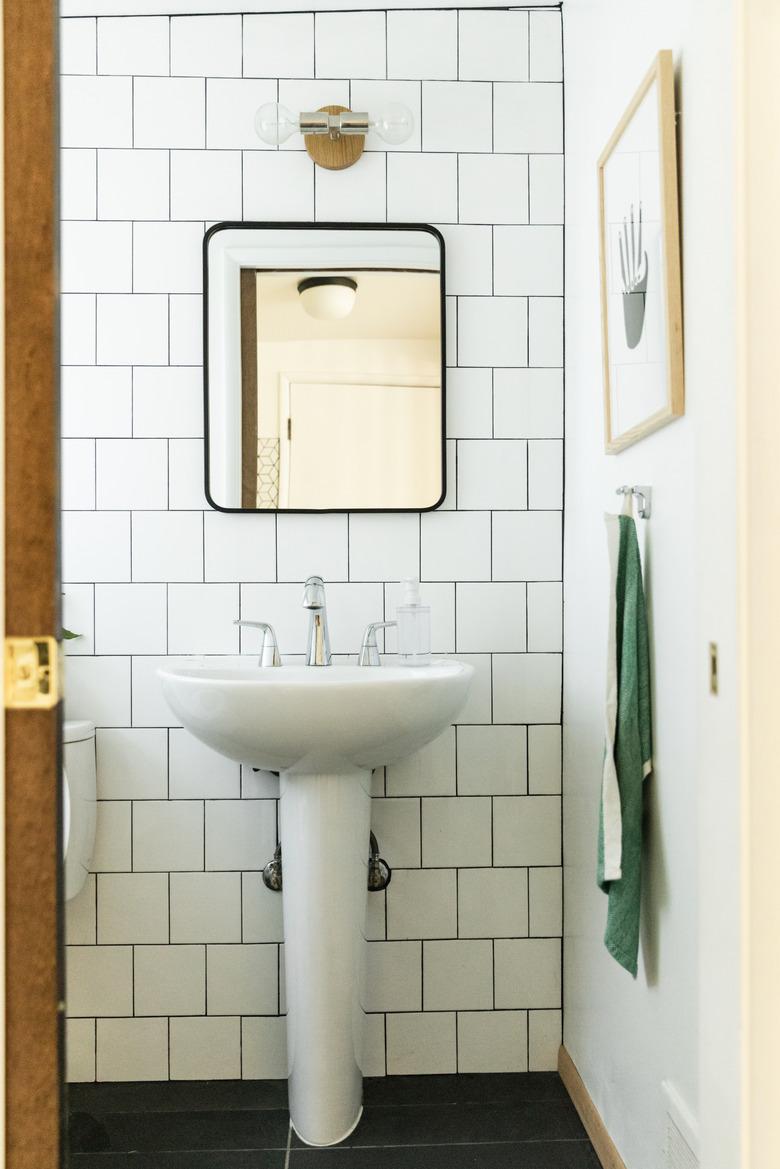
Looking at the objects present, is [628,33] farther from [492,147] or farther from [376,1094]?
[376,1094]

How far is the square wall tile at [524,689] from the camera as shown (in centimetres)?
196

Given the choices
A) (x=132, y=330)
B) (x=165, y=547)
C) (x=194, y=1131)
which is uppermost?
(x=132, y=330)

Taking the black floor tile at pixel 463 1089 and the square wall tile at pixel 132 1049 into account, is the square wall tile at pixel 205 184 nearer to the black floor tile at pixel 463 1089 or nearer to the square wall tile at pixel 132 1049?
the square wall tile at pixel 132 1049

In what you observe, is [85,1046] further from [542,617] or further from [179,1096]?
[542,617]

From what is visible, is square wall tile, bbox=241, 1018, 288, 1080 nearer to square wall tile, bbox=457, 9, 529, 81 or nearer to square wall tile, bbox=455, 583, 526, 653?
square wall tile, bbox=455, 583, 526, 653

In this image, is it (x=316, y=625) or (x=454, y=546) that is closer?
(x=316, y=625)

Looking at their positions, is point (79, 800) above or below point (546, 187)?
below

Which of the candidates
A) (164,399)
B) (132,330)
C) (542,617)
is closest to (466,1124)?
(542,617)

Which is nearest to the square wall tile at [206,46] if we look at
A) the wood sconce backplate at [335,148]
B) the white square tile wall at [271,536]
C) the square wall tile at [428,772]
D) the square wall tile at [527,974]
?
the white square tile wall at [271,536]

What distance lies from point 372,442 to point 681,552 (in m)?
0.84

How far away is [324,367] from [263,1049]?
1.43 m

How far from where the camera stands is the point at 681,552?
1261 millimetres

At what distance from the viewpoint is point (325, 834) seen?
1.64 metres

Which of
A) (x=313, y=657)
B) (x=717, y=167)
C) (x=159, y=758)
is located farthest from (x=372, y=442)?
(x=717, y=167)
